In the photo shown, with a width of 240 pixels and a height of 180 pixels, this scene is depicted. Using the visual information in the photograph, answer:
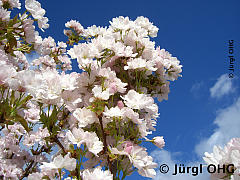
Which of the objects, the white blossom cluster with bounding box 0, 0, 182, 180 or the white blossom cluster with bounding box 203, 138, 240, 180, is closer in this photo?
the white blossom cluster with bounding box 203, 138, 240, 180

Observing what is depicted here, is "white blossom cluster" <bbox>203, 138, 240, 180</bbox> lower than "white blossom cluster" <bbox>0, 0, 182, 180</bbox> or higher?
lower

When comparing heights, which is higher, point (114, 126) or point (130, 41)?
point (130, 41)

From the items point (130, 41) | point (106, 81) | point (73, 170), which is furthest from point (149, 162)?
point (130, 41)

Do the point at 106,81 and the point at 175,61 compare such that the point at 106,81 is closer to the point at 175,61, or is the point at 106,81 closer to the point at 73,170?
the point at 73,170

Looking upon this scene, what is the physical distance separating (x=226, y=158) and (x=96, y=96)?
1.00 meters

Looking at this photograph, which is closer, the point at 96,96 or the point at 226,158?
the point at 226,158

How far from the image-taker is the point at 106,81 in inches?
78.7

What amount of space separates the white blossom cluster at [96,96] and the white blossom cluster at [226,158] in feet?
2.42

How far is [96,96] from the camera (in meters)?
1.79

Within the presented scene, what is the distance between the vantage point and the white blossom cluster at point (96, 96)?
1573 mm

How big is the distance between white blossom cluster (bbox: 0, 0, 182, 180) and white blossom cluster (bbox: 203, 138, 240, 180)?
74cm

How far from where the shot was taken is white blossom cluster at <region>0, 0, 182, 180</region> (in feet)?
5.16

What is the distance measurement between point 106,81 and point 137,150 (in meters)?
0.60

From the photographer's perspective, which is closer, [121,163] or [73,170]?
[73,170]
